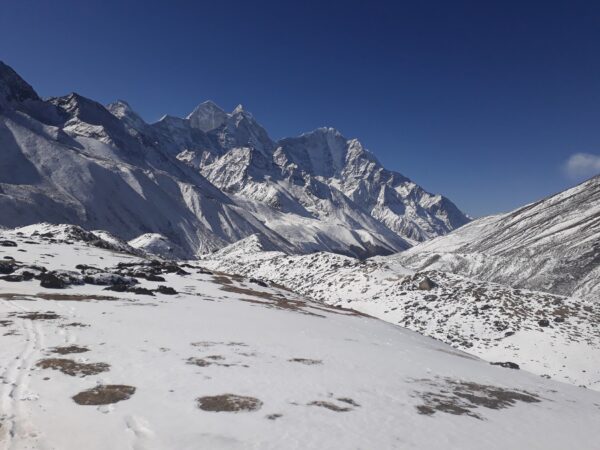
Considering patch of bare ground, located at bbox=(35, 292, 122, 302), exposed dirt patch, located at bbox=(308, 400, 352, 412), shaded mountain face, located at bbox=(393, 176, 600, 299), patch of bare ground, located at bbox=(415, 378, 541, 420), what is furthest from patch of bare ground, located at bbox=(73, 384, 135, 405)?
shaded mountain face, located at bbox=(393, 176, 600, 299)

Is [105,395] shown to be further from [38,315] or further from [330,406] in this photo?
[38,315]

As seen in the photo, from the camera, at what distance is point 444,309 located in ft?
168

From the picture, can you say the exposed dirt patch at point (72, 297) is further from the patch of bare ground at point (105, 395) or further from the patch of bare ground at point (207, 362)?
the patch of bare ground at point (105, 395)

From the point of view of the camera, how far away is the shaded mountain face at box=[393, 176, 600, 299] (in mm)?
99562

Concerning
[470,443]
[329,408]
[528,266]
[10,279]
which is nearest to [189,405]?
[329,408]

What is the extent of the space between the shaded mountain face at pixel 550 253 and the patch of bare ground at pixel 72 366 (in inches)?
3917

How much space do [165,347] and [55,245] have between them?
58.8 meters

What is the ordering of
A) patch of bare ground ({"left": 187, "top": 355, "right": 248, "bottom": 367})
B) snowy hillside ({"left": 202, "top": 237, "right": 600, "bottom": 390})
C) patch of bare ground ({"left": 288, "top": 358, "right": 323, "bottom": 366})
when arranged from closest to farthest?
patch of bare ground ({"left": 187, "top": 355, "right": 248, "bottom": 367}) < patch of bare ground ({"left": 288, "top": 358, "right": 323, "bottom": 366}) < snowy hillside ({"left": 202, "top": 237, "right": 600, "bottom": 390})

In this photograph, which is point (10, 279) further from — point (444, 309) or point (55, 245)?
point (444, 309)

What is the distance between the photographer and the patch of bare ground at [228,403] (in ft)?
40.7

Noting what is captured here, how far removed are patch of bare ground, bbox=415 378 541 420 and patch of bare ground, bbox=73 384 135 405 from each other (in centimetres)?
956

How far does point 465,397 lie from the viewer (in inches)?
Result: 673

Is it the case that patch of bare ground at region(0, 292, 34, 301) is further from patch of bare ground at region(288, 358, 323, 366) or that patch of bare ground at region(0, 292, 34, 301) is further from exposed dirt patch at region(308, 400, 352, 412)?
exposed dirt patch at region(308, 400, 352, 412)

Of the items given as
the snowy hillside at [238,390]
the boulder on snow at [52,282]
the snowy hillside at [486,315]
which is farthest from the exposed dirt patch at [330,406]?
the boulder on snow at [52,282]
